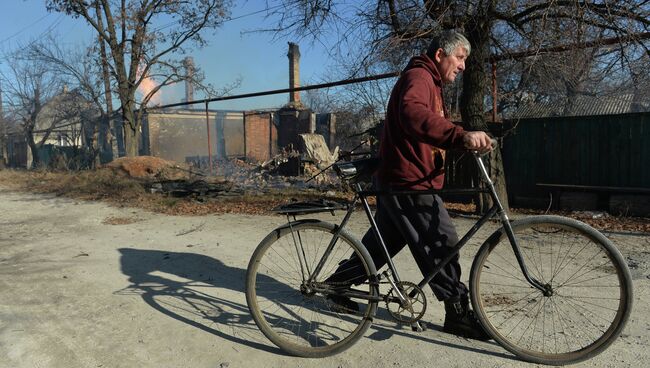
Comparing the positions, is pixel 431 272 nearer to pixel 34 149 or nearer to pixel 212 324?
pixel 212 324

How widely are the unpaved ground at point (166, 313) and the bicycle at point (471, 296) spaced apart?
0.14 meters

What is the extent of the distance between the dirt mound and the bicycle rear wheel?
43.7ft

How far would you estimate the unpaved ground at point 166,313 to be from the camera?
9.23ft

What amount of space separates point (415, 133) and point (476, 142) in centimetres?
34

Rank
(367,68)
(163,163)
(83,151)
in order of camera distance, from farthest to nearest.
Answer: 1. (83,151)
2. (163,163)
3. (367,68)

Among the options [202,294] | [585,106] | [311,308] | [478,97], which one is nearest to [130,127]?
[478,97]

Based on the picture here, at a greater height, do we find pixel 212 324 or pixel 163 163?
pixel 163 163

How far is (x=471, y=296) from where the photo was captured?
2736 millimetres

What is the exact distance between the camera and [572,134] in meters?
8.17

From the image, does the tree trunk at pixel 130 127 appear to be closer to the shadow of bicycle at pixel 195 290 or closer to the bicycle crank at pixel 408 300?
the shadow of bicycle at pixel 195 290

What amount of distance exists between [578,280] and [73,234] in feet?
21.6

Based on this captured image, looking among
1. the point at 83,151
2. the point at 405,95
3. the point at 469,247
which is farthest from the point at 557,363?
the point at 83,151

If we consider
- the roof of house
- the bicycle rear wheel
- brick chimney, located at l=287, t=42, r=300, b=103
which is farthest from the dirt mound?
brick chimney, located at l=287, t=42, r=300, b=103

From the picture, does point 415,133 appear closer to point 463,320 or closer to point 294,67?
point 463,320
